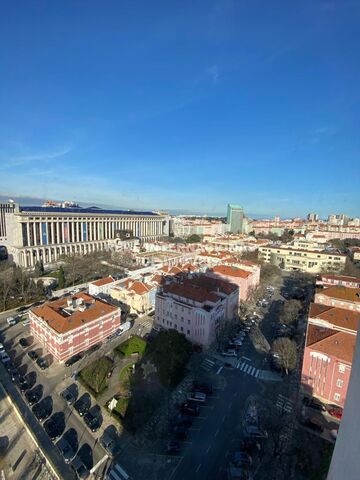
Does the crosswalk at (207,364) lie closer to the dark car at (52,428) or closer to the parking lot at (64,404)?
the parking lot at (64,404)

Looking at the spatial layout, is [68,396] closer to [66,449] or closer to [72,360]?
[66,449]

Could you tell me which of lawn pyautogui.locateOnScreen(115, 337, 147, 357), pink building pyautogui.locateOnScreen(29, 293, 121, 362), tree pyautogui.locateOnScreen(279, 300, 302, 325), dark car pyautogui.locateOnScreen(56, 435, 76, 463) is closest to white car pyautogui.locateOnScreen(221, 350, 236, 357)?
lawn pyautogui.locateOnScreen(115, 337, 147, 357)

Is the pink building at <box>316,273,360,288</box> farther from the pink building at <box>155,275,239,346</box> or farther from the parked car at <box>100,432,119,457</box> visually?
the parked car at <box>100,432,119,457</box>

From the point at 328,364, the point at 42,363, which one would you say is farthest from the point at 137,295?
the point at 328,364

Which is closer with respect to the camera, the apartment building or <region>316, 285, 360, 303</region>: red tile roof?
<region>316, 285, 360, 303</region>: red tile roof

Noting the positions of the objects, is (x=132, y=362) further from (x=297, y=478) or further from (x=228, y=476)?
(x=297, y=478)

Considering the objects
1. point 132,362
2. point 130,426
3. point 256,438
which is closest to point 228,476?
point 256,438

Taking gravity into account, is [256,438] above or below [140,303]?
below
